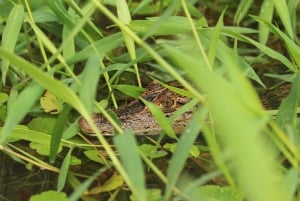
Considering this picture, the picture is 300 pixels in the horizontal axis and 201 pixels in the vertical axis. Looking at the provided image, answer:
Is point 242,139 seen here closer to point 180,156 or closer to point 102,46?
point 180,156

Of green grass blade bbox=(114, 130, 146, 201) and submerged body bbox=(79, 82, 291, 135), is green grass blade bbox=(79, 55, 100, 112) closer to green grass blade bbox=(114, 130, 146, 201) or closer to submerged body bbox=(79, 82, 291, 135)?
green grass blade bbox=(114, 130, 146, 201)

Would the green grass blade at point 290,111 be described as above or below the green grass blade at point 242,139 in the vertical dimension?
below

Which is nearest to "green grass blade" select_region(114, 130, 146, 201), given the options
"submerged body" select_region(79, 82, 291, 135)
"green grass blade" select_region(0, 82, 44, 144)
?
"green grass blade" select_region(0, 82, 44, 144)

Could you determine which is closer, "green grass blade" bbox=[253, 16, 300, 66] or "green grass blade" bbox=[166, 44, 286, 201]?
"green grass blade" bbox=[166, 44, 286, 201]

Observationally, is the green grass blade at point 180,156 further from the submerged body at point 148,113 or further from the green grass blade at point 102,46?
the submerged body at point 148,113

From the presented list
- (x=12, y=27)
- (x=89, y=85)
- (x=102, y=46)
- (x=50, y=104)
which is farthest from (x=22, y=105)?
(x=50, y=104)

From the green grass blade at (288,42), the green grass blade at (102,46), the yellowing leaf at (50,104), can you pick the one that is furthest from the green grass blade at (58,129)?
the green grass blade at (288,42)

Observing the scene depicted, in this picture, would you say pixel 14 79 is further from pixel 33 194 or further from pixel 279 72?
pixel 279 72

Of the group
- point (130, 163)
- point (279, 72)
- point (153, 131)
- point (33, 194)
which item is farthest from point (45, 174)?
point (279, 72)

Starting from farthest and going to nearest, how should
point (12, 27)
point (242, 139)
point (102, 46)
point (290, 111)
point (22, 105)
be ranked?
1. point (12, 27)
2. point (102, 46)
3. point (290, 111)
4. point (22, 105)
5. point (242, 139)
